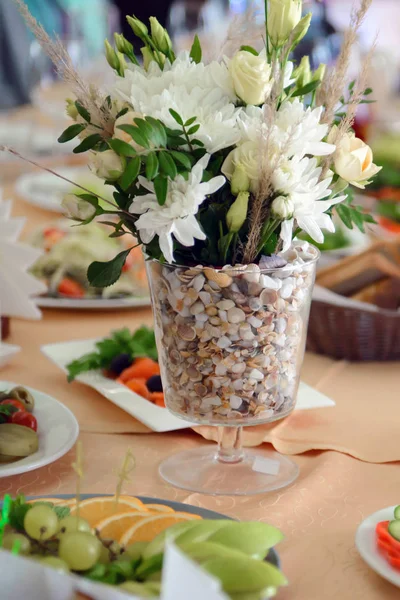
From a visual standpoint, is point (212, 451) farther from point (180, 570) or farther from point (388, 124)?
point (388, 124)

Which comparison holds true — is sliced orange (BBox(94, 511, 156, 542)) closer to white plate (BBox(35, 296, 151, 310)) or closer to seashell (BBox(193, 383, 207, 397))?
seashell (BBox(193, 383, 207, 397))

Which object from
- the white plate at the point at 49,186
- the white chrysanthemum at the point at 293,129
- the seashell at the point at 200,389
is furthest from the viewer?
the white plate at the point at 49,186

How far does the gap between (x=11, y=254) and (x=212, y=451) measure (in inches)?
21.9

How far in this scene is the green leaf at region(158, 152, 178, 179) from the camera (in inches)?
33.0

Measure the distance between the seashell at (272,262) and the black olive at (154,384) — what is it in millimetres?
409

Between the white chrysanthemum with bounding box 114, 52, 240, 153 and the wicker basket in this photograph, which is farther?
the wicker basket

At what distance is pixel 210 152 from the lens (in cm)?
88

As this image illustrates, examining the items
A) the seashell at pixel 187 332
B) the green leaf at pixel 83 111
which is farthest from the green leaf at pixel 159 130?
the seashell at pixel 187 332

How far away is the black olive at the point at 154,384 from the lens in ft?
4.24

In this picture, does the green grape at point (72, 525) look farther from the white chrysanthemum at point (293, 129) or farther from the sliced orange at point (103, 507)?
the white chrysanthemum at point (293, 129)

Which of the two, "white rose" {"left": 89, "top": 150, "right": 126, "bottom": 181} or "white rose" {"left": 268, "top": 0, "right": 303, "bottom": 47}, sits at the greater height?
"white rose" {"left": 268, "top": 0, "right": 303, "bottom": 47}

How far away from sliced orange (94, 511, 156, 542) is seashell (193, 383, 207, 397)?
0.19m

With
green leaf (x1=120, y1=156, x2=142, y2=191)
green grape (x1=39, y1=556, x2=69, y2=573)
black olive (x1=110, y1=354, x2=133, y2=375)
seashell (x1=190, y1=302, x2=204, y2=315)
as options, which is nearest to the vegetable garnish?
black olive (x1=110, y1=354, x2=133, y2=375)

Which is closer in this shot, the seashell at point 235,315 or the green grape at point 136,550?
the green grape at point 136,550
